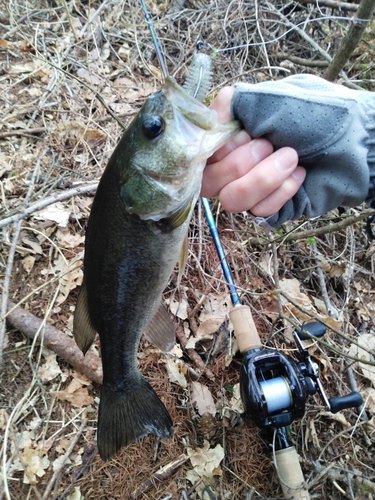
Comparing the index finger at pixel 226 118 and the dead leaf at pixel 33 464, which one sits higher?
the index finger at pixel 226 118

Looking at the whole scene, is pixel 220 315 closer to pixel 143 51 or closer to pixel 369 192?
pixel 369 192

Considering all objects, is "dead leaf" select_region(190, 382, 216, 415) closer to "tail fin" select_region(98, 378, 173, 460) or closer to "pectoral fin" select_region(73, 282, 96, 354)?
"tail fin" select_region(98, 378, 173, 460)

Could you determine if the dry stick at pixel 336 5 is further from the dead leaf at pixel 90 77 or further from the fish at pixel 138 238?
the fish at pixel 138 238

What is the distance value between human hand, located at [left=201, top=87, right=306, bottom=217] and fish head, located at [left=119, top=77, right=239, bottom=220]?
0.08 metres

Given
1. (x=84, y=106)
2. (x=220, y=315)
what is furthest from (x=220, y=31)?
(x=220, y=315)

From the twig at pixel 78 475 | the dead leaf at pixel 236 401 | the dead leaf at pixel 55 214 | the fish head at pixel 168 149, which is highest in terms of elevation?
the fish head at pixel 168 149

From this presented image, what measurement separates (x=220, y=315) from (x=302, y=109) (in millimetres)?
1778

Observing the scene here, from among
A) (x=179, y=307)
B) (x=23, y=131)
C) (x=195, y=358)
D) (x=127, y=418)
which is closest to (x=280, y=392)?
(x=195, y=358)

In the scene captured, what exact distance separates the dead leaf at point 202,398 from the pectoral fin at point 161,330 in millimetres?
771

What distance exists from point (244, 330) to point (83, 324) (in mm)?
1034

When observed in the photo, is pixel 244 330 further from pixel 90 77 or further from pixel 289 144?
pixel 90 77

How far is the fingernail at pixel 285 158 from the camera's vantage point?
1.34 meters

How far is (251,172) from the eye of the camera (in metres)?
1.36

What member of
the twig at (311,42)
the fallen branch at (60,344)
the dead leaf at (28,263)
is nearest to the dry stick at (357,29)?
the twig at (311,42)
